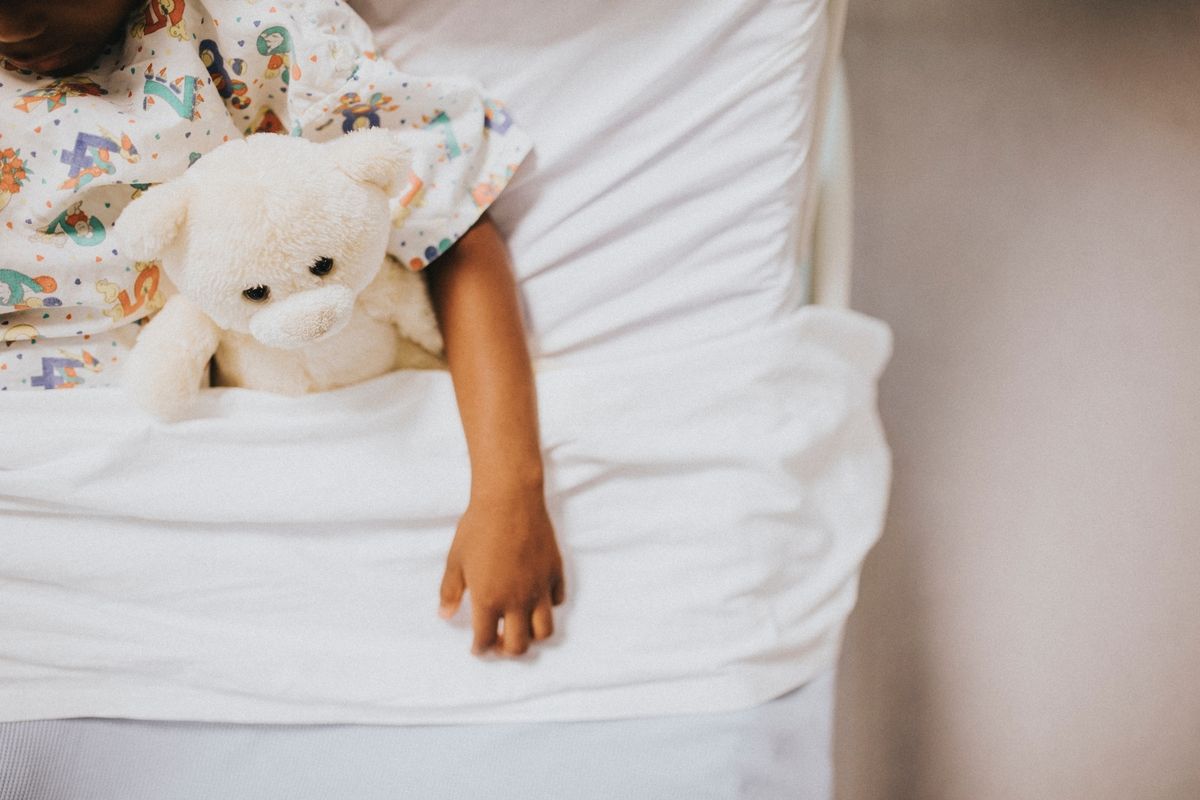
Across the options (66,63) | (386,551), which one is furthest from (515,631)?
(66,63)

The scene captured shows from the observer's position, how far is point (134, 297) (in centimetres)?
71

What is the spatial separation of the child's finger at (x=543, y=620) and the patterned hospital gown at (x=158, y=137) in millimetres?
290

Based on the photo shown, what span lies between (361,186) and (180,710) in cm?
44

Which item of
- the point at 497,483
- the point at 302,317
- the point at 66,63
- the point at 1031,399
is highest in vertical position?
the point at 66,63

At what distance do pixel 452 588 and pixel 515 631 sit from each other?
59 mm

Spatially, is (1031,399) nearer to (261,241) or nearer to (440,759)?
(440,759)

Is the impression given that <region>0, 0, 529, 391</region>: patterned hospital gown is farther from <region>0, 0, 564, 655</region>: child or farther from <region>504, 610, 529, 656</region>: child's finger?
<region>504, 610, 529, 656</region>: child's finger

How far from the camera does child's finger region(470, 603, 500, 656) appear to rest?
0.68 m

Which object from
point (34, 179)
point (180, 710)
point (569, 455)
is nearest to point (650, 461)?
point (569, 455)

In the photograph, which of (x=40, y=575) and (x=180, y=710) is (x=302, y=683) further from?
(x=40, y=575)

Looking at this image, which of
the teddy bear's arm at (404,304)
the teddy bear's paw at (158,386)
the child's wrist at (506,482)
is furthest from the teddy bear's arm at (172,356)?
the child's wrist at (506,482)

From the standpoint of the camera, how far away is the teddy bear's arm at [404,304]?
0.69 metres

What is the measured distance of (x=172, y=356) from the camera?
64 cm

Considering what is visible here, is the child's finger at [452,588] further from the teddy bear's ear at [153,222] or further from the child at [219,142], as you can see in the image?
the teddy bear's ear at [153,222]
